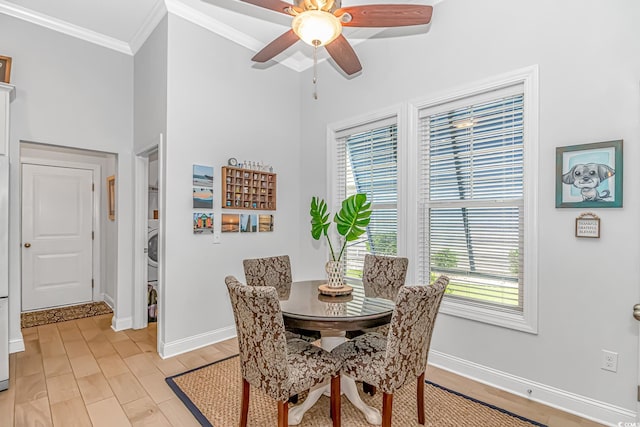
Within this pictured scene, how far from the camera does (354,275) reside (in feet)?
12.2

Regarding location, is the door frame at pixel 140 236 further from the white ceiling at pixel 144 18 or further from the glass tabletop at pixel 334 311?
the glass tabletop at pixel 334 311

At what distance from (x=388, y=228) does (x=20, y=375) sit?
3402 mm

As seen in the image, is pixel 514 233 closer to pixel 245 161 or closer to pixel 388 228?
pixel 388 228

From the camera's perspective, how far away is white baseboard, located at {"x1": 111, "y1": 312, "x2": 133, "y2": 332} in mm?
3762

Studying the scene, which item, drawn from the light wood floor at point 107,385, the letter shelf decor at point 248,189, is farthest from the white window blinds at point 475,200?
the letter shelf decor at point 248,189

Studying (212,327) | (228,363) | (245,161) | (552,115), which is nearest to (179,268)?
(212,327)

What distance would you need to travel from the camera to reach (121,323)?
149 inches

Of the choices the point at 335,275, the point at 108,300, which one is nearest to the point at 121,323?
the point at 108,300

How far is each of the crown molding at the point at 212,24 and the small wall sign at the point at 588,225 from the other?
3420 millimetres

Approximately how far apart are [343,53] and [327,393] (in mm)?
2483

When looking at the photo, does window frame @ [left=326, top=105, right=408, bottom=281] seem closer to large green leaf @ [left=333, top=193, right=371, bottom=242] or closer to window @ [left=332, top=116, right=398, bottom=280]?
window @ [left=332, top=116, right=398, bottom=280]

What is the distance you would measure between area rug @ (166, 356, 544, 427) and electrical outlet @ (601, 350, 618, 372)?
55 cm

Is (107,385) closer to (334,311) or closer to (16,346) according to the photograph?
(16,346)

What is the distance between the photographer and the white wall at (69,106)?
3.14 m
